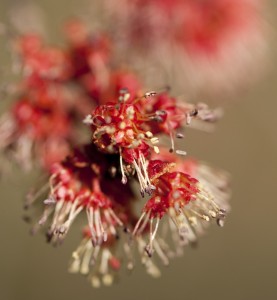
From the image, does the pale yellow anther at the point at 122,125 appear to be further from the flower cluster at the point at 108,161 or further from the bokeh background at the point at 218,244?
the bokeh background at the point at 218,244

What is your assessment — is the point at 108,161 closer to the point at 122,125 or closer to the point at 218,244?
the point at 122,125

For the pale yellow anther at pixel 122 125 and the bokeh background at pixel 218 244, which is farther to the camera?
the bokeh background at pixel 218 244

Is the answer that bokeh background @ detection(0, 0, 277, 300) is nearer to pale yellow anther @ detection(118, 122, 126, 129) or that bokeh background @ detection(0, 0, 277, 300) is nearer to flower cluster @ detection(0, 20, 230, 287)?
flower cluster @ detection(0, 20, 230, 287)

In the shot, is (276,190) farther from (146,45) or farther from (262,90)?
(146,45)

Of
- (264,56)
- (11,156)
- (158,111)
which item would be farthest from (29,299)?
(158,111)

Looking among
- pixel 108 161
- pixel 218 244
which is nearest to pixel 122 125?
pixel 108 161

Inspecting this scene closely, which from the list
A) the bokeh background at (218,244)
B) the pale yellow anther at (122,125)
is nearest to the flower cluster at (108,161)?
the pale yellow anther at (122,125)
